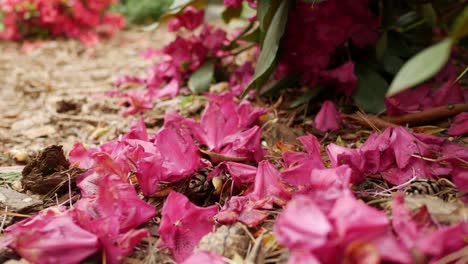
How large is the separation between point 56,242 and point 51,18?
238 centimetres

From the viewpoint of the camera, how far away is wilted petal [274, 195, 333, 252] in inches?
19.5

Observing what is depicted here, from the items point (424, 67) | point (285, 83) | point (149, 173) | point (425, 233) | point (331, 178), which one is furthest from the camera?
point (285, 83)

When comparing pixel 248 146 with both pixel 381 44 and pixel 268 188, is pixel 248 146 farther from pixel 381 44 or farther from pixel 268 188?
pixel 381 44

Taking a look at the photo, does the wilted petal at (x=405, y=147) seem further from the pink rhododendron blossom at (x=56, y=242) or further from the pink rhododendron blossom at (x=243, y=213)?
the pink rhododendron blossom at (x=56, y=242)

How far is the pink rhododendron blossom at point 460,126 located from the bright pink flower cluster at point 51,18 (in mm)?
2230

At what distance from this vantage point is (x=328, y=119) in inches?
42.7

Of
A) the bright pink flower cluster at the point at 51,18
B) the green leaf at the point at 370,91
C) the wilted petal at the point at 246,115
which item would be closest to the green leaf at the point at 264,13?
the wilted petal at the point at 246,115

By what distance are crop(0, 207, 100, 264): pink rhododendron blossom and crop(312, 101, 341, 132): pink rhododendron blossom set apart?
635 millimetres

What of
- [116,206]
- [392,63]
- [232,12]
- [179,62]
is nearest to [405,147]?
[392,63]

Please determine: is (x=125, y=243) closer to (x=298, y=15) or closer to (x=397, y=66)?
(x=298, y=15)

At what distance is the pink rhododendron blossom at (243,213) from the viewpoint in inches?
27.5

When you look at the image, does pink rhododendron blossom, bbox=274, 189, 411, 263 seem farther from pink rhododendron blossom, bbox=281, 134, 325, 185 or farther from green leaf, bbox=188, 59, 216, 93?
green leaf, bbox=188, 59, 216, 93

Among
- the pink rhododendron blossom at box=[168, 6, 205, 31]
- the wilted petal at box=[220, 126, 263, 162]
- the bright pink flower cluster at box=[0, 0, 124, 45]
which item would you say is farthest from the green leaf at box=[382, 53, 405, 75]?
the bright pink flower cluster at box=[0, 0, 124, 45]

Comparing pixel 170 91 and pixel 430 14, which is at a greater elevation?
pixel 430 14
